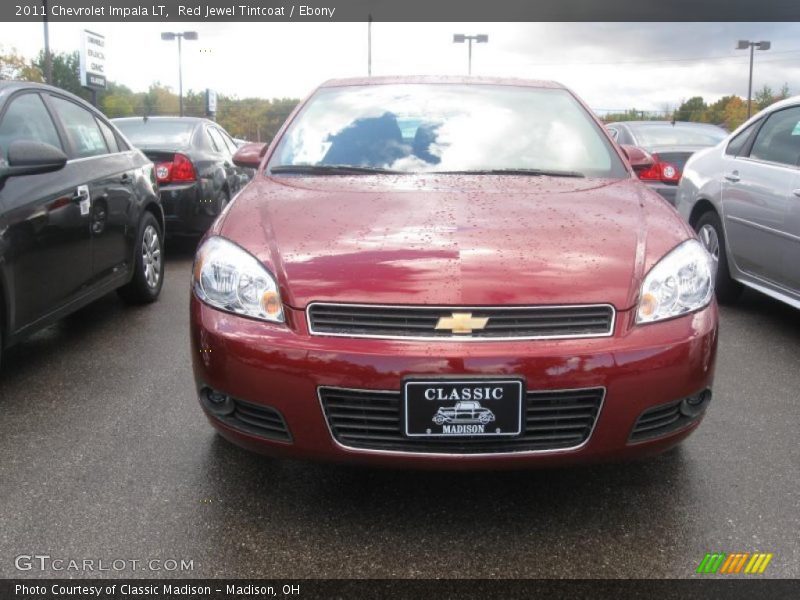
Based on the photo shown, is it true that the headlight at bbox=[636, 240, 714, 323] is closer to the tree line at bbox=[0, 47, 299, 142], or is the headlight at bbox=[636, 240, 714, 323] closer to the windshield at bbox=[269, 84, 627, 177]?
the windshield at bbox=[269, 84, 627, 177]

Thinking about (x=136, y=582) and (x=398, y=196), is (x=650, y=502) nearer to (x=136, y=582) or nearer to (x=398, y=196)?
(x=398, y=196)

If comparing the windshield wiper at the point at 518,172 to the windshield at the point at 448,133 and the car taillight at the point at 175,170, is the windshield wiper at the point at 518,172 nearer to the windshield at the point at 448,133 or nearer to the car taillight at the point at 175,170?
the windshield at the point at 448,133

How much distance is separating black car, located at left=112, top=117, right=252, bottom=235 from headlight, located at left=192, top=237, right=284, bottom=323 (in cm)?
504

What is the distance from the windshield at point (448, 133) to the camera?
134 inches

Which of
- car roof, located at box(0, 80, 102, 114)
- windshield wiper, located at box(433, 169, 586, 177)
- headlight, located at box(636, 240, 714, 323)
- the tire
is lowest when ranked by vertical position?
the tire

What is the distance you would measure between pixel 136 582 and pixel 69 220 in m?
2.52

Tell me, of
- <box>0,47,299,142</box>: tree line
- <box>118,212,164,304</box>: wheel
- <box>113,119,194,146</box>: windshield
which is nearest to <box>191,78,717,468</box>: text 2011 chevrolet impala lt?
<box>118,212,164,304</box>: wheel

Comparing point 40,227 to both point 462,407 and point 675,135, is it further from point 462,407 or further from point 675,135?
point 675,135

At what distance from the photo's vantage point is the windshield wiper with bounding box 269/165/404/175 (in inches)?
131

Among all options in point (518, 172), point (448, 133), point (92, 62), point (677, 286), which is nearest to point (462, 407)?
point (677, 286)

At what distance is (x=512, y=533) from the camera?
245 centimetres

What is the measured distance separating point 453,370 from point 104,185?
3246 mm

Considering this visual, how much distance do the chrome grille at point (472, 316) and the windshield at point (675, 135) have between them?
23.3 feet

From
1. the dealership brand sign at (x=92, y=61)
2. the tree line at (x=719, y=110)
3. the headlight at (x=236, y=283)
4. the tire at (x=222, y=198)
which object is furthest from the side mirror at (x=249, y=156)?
the tree line at (x=719, y=110)
